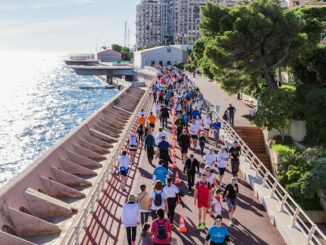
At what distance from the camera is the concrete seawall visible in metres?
11.7

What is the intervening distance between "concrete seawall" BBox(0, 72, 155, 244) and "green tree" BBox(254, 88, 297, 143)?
34.3ft

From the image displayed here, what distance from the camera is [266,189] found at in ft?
42.4

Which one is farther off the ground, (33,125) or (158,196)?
(158,196)

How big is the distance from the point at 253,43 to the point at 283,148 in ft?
25.9

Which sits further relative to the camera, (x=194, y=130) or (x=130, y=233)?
(x=194, y=130)

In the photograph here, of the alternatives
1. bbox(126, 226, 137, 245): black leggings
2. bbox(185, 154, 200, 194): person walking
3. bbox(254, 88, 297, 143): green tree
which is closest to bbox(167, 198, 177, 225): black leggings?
bbox(126, 226, 137, 245): black leggings

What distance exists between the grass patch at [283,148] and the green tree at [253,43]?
18.7 feet

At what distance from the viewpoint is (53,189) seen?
15.5 m

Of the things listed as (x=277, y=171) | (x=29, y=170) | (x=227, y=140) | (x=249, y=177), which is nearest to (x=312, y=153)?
(x=277, y=171)

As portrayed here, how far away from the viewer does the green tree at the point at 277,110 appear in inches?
944

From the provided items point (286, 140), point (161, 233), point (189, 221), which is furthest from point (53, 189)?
point (286, 140)

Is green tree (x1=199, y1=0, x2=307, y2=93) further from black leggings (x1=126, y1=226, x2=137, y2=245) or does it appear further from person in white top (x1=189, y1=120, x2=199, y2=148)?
black leggings (x1=126, y1=226, x2=137, y2=245)

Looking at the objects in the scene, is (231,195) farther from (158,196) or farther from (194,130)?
(194,130)

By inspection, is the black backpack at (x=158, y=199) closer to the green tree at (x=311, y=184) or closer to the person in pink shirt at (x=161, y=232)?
the person in pink shirt at (x=161, y=232)
